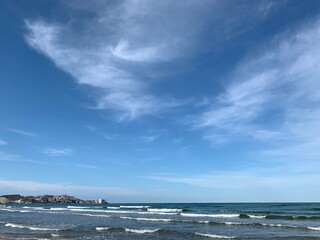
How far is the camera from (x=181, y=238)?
937 inches

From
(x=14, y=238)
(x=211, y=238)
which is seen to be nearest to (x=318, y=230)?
(x=211, y=238)

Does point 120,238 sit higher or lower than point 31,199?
lower

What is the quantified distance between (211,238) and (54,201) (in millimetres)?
190095

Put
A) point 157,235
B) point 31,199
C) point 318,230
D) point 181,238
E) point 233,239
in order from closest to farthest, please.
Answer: point 233,239 → point 181,238 → point 157,235 → point 318,230 → point 31,199

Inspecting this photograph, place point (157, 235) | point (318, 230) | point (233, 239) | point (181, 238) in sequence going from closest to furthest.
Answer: point (233, 239) < point (181, 238) < point (157, 235) < point (318, 230)

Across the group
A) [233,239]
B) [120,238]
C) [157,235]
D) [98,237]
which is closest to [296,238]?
[233,239]

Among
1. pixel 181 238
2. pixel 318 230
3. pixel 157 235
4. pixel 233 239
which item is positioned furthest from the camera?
pixel 318 230

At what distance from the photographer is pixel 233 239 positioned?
22328 millimetres

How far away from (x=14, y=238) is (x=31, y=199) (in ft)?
616

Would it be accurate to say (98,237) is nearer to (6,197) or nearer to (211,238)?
(211,238)

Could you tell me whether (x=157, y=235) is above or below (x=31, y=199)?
below

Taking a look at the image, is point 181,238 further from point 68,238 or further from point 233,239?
point 68,238

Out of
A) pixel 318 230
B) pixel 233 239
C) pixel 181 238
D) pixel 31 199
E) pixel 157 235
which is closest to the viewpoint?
pixel 233 239

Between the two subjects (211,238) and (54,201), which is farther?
(54,201)
